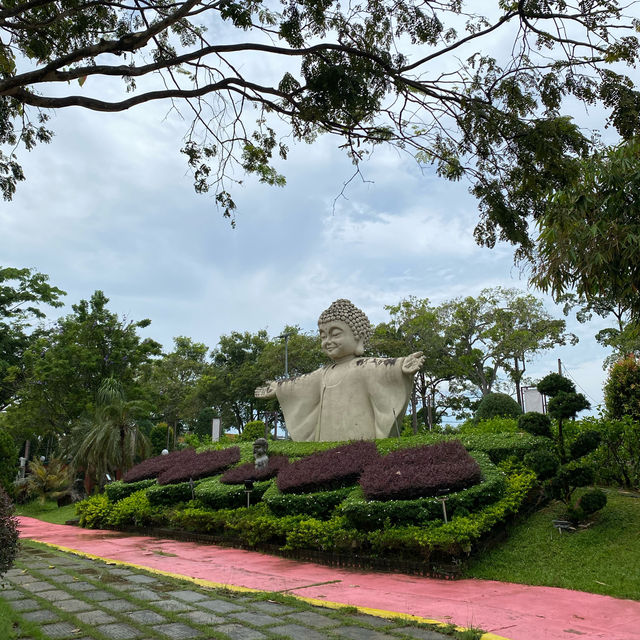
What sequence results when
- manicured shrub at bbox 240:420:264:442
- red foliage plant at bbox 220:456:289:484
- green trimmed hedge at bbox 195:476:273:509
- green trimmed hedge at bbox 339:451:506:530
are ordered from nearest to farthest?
1. green trimmed hedge at bbox 339:451:506:530
2. green trimmed hedge at bbox 195:476:273:509
3. red foliage plant at bbox 220:456:289:484
4. manicured shrub at bbox 240:420:264:442

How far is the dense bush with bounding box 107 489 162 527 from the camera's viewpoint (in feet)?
36.9

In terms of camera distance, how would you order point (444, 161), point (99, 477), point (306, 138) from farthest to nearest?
point (99, 477)
point (306, 138)
point (444, 161)

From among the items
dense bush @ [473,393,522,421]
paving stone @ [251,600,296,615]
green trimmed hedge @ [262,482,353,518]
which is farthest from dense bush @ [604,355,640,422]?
paving stone @ [251,600,296,615]

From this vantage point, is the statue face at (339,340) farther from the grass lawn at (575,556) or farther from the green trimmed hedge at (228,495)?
the grass lawn at (575,556)

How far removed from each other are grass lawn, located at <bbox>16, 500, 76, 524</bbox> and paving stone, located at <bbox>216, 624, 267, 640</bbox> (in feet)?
39.9

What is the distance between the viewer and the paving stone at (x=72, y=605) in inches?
186

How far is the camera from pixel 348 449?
1012cm

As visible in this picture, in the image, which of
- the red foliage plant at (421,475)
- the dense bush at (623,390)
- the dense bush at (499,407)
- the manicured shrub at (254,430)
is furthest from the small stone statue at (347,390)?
→ the manicured shrub at (254,430)

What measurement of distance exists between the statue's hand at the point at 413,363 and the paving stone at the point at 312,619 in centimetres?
716

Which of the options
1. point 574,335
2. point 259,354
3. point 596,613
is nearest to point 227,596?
point 596,613

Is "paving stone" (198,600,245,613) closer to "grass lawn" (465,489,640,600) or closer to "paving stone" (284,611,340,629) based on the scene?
"paving stone" (284,611,340,629)

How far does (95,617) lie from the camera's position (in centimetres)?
450

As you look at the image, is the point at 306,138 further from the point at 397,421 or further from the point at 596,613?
the point at 397,421

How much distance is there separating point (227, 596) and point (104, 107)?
14.2ft
